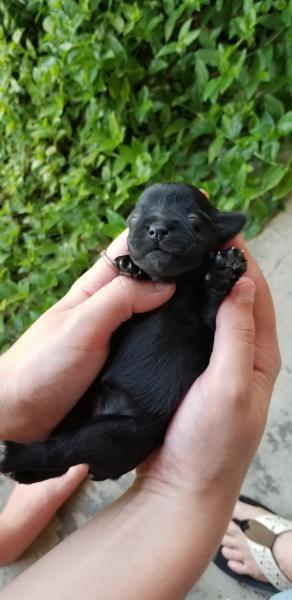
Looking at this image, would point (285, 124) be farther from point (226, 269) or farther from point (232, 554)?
point (232, 554)

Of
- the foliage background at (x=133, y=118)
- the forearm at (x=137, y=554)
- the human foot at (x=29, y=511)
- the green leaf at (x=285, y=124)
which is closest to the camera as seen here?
the forearm at (x=137, y=554)

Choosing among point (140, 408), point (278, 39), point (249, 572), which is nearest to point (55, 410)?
point (140, 408)

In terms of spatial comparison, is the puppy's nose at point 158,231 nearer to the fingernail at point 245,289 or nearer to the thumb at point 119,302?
the thumb at point 119,302

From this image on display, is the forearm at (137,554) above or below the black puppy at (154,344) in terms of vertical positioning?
below

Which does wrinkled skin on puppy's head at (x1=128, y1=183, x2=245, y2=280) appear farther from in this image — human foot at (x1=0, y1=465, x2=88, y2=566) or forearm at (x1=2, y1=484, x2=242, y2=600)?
human foot at (x1=0, y1=465, x2=88, y2=566)

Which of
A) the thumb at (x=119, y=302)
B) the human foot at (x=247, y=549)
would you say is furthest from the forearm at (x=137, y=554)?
the human foot at (x=247, y=549)

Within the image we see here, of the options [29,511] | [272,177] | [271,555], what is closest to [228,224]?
[272,177]

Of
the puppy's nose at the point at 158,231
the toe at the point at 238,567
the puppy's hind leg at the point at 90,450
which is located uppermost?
the puppy's nose at the point at 158,231

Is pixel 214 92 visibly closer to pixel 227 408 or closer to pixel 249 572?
pixel 227 408
